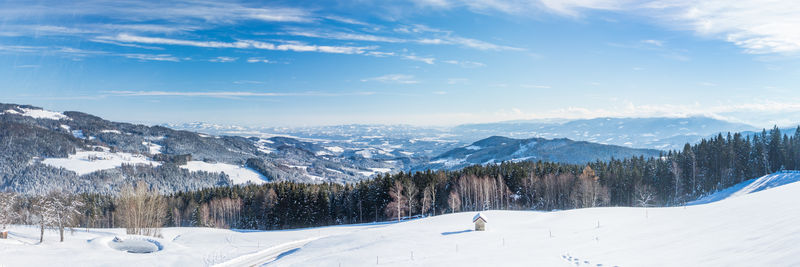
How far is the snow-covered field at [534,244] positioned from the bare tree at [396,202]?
795 inches

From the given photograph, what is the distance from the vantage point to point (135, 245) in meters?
50.4

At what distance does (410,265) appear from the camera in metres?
30.7

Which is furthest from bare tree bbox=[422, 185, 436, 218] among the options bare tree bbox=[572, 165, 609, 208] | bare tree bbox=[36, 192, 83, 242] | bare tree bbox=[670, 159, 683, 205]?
bare tree bbox=[36, 192, 83, 242]

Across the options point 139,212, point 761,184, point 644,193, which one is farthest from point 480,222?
point 761,184

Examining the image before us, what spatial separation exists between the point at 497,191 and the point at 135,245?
69.2 meters

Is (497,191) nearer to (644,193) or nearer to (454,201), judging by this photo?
(454,201)

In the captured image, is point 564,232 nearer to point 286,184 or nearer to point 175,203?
point 286,184

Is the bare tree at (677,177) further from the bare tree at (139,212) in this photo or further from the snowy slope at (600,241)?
the bare tree at (139,212)

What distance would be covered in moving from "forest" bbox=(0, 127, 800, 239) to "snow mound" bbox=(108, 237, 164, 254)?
1320 inches

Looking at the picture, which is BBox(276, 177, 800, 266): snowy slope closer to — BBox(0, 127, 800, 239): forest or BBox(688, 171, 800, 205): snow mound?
BBox(0, 127, 800, 239): forest

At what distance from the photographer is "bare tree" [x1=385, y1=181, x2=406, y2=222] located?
264 ft

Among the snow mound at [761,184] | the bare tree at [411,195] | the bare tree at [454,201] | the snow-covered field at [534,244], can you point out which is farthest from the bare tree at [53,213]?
the snow mound at [761,184]

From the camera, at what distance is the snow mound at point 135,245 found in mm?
49519

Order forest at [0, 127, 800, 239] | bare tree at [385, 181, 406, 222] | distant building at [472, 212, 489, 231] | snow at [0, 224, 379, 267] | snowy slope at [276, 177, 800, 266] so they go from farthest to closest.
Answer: forest at [0, 127, 800, 239] → bare tree at [385, 181, 406, 222] → distant building at [472, 212, 489, 231] → snow at [0, 224, 379, 267] → snowy slope at [276, 177, 800, 266]
